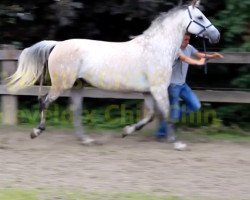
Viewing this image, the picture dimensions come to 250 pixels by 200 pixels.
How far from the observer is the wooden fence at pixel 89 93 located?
350 inches

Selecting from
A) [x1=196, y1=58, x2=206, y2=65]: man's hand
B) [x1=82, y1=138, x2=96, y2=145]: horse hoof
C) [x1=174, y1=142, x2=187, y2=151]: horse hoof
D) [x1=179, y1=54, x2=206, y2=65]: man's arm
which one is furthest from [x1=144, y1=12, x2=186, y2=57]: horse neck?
[x1=82, y1=138, x2=96, y2=145]: horse hoof

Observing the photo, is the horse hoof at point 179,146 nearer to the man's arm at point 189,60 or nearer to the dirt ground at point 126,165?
the dirt ground at point 126,165

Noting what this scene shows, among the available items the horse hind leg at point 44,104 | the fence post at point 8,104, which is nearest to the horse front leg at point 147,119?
the horse hind leg at point 44,104

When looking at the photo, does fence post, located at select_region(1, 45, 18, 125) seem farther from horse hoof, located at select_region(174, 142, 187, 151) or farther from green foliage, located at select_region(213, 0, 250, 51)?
green foliage, located at select_region(213, 0, 250, 51)

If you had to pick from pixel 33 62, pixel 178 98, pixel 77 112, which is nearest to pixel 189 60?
pixel 178 98

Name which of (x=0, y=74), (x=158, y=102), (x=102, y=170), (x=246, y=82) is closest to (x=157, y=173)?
(x=102, y=170)

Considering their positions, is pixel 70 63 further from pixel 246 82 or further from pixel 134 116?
pixel 246 82

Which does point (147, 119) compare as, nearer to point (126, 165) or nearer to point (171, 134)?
point (171, 134)

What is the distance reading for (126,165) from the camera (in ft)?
23.2

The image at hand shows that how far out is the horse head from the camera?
8094mm

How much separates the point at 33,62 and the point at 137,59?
5.23 feet

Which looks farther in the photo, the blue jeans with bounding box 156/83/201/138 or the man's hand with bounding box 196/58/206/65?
the blue jeans with bounding box 156/83/201/138

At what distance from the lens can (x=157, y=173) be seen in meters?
6.69

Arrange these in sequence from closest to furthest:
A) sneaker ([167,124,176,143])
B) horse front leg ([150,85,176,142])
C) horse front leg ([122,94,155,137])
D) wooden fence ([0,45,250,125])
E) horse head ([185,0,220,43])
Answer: horse front leg ([150,85,176,142])
horse head ([185,0,220,43])
sneaker ([167,124,176,143])
horse front leg ([122,94,155,137])
wooden fence ([0,45,250,125])
